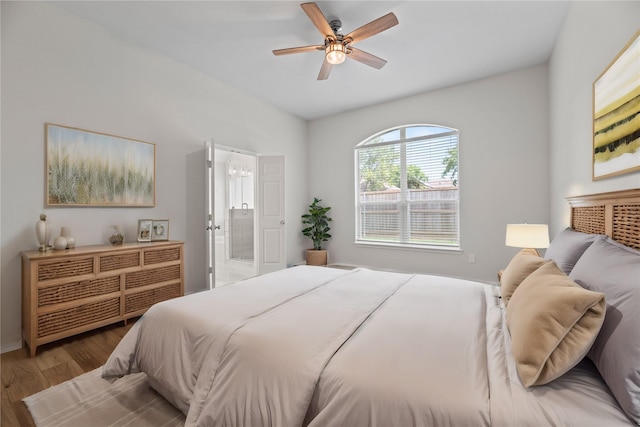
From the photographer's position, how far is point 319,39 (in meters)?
2.98

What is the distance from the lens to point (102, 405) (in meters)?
1.57

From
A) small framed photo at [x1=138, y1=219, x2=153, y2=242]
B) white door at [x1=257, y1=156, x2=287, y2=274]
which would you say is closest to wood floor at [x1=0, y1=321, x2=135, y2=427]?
small framed photo at [x1=138, y1=219, x2=153, y2=242]

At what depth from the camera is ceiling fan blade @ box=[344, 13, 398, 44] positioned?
2.16m

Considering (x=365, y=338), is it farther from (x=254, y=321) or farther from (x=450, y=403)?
(x=254, y=321)

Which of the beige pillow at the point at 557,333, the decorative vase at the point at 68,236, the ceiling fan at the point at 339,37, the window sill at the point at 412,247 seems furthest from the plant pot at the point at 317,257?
the beige pillow at the point at 557,333

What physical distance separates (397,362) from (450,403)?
0.21 metres

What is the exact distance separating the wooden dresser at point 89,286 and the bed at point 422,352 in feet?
3.66

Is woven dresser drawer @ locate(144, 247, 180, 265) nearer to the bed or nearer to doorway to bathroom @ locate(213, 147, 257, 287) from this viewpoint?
the bed

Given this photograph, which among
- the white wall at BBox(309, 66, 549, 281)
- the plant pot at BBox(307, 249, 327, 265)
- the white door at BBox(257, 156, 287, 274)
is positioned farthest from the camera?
the plant pot at BBox(307, 249, 327, 265)

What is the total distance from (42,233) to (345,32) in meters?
3.45

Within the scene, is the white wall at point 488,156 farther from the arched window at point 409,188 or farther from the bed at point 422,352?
the bed at point 422,352

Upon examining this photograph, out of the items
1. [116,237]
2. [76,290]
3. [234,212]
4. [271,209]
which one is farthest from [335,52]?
[234,212]

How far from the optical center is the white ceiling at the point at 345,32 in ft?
8.23

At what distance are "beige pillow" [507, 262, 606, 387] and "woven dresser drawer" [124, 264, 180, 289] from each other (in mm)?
3108
